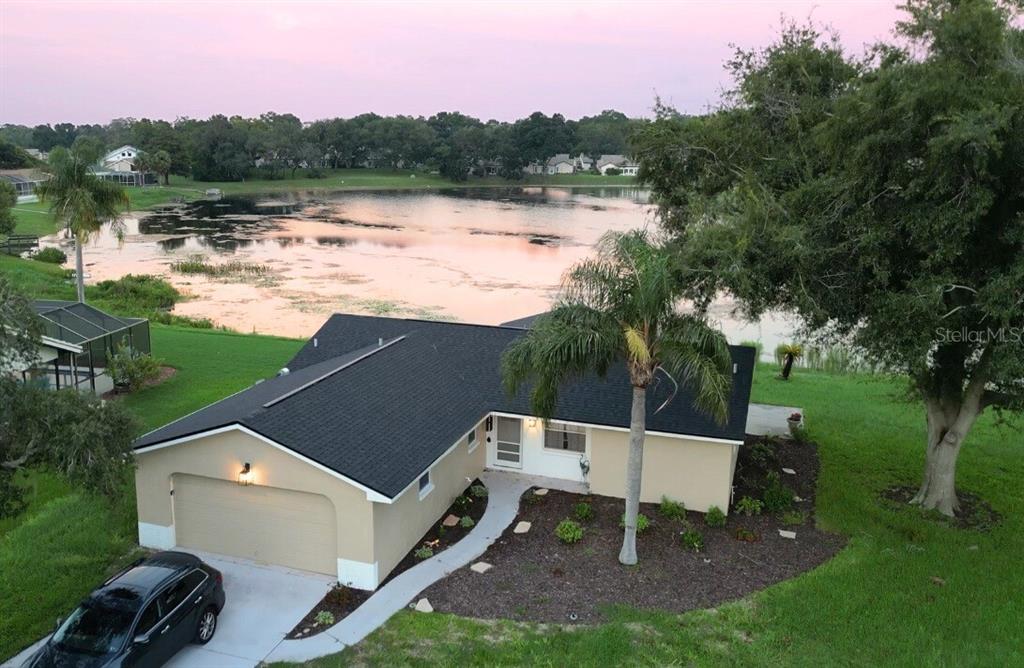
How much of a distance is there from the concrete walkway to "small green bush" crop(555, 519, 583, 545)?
26.9 feet

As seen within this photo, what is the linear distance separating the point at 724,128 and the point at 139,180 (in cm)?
10876

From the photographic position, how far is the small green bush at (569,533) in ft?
46.3

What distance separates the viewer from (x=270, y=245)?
5797 cm

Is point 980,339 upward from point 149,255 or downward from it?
upward

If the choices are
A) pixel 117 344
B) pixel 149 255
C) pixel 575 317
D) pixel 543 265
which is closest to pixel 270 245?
pixel 149 255

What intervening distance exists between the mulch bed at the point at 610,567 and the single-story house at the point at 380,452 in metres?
1.11

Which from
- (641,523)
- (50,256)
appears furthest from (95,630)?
(50,256)

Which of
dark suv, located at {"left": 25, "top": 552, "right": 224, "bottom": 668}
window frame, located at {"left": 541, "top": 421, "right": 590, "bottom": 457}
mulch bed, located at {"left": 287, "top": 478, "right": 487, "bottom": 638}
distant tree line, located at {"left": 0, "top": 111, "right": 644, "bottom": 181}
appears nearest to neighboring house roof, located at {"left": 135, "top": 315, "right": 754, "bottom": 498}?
window frame, located at {"left": 541, "top": 421, "right": 590, "bottom": 457}

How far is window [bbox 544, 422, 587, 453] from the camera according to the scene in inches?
658

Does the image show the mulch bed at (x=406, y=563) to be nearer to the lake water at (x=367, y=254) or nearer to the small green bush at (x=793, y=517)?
the small green bush at (x=793, y=517)

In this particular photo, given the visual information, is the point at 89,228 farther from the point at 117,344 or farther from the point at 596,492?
the point at 596,492

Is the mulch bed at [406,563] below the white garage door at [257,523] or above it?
below

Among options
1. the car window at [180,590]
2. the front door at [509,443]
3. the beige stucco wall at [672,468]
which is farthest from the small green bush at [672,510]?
the car window at [180,590]

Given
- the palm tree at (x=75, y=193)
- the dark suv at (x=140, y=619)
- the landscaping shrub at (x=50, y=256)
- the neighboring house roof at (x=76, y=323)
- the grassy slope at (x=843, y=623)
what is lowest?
the grassy slope at (x=843, y=623)
